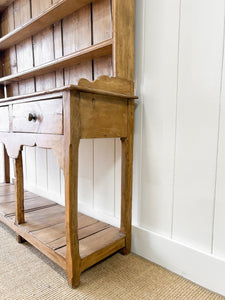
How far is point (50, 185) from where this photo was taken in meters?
1.71

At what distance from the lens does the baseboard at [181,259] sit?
84cm

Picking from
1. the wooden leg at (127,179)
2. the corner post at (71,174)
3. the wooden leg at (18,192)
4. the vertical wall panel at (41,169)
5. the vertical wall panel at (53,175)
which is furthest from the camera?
the vertical wall panel at (41,169)

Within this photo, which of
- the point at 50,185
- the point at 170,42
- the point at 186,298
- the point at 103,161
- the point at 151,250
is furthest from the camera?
the point at 50,185

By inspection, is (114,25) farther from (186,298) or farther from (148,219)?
(186,298)

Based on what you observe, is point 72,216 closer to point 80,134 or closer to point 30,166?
point 80,134

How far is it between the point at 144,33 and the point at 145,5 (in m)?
0.12

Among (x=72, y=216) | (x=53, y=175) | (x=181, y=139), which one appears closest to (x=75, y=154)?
(x=72, y=216)

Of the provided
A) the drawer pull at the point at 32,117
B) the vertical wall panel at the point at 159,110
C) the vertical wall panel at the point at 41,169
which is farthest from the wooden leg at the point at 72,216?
the vertical wall panel at the point at 41,169

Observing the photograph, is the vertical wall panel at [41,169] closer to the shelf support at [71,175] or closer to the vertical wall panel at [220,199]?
the shelf support at [71,175]

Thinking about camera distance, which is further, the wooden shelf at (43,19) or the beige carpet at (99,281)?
the wooden shelf at (43,19)

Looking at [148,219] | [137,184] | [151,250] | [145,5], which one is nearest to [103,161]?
[137,184]

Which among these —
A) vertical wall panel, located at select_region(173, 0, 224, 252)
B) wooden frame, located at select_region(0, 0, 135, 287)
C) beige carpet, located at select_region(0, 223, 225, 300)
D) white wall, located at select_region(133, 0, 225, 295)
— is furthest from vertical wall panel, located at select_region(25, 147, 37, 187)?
vertical wall panel, located at select_region(173, 0, 224, 252)

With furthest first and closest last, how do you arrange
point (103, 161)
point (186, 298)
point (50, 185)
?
point (50, 185) → point (103, 161) → point (186, 298)

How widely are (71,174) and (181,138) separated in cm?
48
